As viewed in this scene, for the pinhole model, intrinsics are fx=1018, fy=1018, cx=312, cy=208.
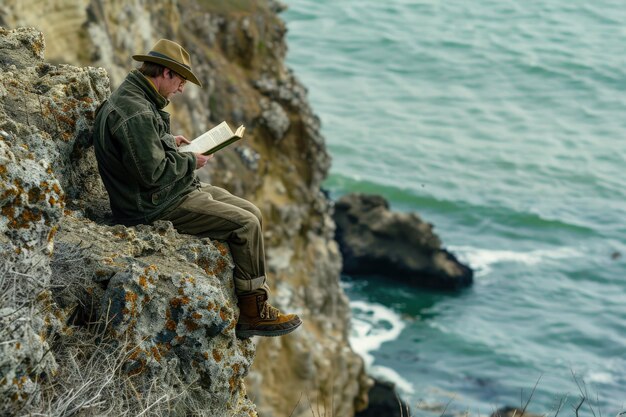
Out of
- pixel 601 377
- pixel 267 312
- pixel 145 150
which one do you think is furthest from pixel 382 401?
pixel 145 150

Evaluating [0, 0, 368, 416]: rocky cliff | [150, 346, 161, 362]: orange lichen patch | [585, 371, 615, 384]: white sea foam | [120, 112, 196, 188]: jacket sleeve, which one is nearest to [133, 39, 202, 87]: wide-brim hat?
[120, 112, 196, 188]: jacket sleeve

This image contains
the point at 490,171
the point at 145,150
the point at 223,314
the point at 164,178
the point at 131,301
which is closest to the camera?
the point at 131,301

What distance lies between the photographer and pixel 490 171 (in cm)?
5556

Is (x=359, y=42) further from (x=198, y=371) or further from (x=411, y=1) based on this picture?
(x=198, y=371)

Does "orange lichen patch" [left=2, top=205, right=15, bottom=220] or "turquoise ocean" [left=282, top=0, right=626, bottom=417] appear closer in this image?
"orange lichen patch" [left=2, top=205, right=15, bottom=220]

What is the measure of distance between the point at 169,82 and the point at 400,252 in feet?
122

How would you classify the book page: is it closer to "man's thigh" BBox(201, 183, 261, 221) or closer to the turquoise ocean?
"man's thigh" BBox(201, 183, 261, 221)

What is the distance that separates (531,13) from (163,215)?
236 feet

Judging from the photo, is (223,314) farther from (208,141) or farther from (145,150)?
(208,141)

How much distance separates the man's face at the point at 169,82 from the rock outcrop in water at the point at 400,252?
3669 centimetres

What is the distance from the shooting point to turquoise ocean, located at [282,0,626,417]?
38188 mm

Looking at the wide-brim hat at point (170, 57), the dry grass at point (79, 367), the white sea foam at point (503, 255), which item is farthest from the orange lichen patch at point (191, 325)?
the white sea foam at point (503, 255)

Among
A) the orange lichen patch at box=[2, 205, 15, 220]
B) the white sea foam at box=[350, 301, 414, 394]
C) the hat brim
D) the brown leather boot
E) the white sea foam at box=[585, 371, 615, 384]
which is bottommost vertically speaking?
the white sea foam at box=[350, 301, 414, 394]

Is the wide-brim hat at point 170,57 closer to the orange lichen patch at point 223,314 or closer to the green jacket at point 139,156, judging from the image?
the green jacket at point 139,156
